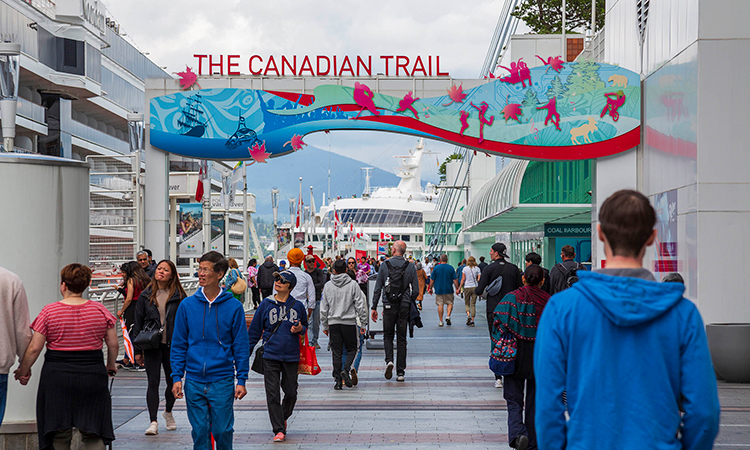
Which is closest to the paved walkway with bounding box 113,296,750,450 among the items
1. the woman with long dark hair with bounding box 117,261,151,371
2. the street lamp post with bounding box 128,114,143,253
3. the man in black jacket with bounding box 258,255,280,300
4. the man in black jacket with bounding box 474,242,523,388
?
the woman with long dark hair with bounding box 117,261,151,371

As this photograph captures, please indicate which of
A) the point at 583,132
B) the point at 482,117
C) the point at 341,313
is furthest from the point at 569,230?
the point at 341,313

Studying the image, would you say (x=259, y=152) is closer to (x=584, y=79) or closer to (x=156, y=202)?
(x=156, y=202)

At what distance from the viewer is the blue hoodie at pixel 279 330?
812 cm

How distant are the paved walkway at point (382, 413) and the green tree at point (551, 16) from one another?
2520 cm

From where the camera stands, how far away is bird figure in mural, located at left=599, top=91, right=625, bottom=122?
599 inches

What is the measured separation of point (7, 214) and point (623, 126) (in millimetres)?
11178

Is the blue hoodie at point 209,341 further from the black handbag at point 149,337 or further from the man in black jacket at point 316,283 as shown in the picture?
the man in black jacket at point 316,283

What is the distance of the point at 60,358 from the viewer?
5.85 metres

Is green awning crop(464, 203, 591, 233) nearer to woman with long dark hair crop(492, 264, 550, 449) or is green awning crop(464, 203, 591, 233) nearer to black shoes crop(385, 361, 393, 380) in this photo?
black shoes crop(385, 361, 393, 380)

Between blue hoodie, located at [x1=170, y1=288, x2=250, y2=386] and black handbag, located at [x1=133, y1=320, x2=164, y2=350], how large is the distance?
190cm

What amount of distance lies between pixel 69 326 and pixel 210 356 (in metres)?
0.99

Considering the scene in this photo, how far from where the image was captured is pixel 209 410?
6152 mm

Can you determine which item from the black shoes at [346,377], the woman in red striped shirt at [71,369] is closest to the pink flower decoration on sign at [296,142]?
the black shoes at [346,377]

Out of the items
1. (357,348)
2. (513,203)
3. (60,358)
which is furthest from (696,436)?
(513,203)
